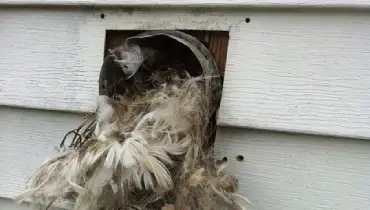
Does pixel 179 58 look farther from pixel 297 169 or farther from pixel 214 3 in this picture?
pixel 297 169

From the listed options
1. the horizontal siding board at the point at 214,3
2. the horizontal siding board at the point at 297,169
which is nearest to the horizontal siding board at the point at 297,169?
the horizontal siding board at the point at 297,169

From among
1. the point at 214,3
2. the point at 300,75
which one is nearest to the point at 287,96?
the point at 300,75

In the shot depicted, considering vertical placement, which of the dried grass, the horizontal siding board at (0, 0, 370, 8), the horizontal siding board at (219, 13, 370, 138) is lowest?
the dried grass

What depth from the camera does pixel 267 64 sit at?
0.89 meters

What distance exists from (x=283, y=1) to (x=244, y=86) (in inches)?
6.1

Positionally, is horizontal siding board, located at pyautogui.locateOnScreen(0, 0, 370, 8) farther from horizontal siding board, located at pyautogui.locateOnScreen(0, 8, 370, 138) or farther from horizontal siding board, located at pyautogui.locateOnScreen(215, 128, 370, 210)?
horizontal siding board, located at pyautogui.locateOnScreen(215, 128, 370, 210)

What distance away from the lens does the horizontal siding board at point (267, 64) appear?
0.84 metres

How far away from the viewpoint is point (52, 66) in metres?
1.09

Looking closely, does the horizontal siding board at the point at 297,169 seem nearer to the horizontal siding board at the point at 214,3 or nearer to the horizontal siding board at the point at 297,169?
the horizontal siding board at the point at 297,169

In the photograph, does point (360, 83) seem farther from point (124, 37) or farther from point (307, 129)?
point (124, 37)

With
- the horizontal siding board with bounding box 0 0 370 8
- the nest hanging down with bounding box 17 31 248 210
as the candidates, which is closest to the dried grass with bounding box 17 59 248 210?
the nest hanging down with bounding box 17 31 248 210

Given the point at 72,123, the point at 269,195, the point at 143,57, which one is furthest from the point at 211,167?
the point at 72,123

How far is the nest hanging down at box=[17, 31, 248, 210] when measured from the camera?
29.8 inches

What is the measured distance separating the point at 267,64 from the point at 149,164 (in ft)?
0.94
